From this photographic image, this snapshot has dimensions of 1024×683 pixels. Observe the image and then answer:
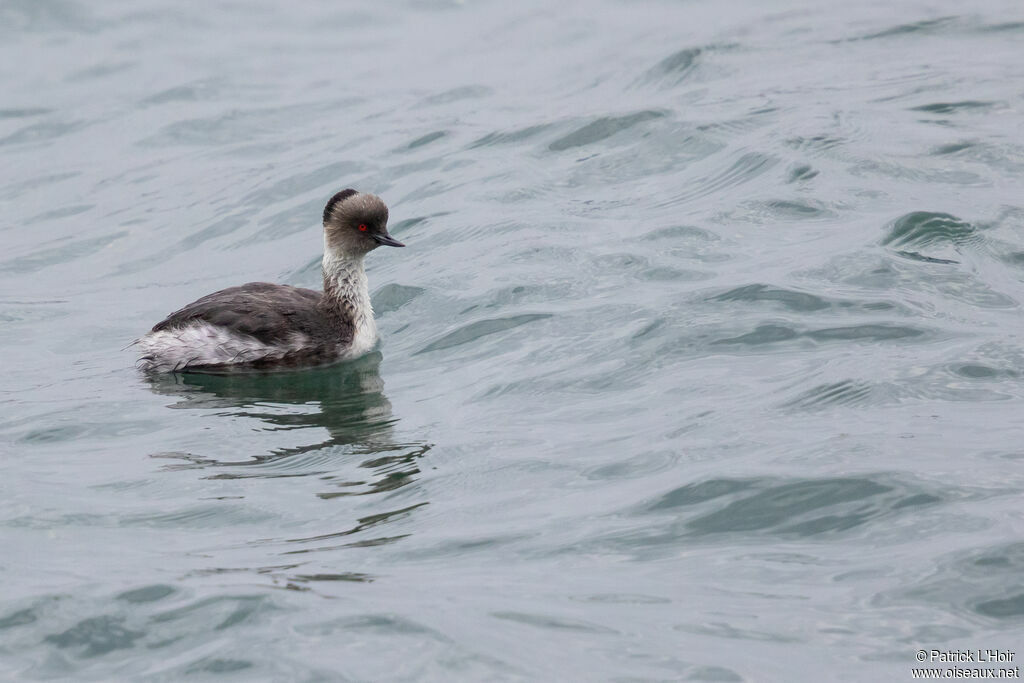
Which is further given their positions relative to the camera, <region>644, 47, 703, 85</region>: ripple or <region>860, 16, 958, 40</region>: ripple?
<region>860, 16, 958, 40</region>: ripple

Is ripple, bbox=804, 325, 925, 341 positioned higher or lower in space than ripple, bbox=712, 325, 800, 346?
lower

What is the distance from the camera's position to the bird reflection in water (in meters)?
8.16

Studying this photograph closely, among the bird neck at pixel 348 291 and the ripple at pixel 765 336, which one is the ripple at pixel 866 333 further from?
the bird neck at pixel 348 291

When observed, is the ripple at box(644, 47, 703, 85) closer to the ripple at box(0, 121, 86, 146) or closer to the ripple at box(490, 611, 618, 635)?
the ripple at box(0, 121, 86, 146)

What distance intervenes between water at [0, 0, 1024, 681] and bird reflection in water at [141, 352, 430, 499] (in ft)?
0.13

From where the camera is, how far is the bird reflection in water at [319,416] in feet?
26.8

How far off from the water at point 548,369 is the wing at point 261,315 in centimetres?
34

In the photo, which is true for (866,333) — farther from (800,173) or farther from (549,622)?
(549,622)

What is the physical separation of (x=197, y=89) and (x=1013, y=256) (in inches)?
461

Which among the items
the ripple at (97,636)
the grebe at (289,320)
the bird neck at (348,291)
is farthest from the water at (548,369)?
the bird neck at (348,291)

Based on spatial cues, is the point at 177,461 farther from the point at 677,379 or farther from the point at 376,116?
the point at 376,116

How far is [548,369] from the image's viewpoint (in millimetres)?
9711

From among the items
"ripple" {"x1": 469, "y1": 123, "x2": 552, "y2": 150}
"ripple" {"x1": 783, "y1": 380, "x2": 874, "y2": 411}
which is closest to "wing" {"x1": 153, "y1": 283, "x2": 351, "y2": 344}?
"ripple" {"x1": 783, "y1": 380, "x2": 874, "y2": 411}

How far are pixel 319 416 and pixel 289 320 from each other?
148 cm
